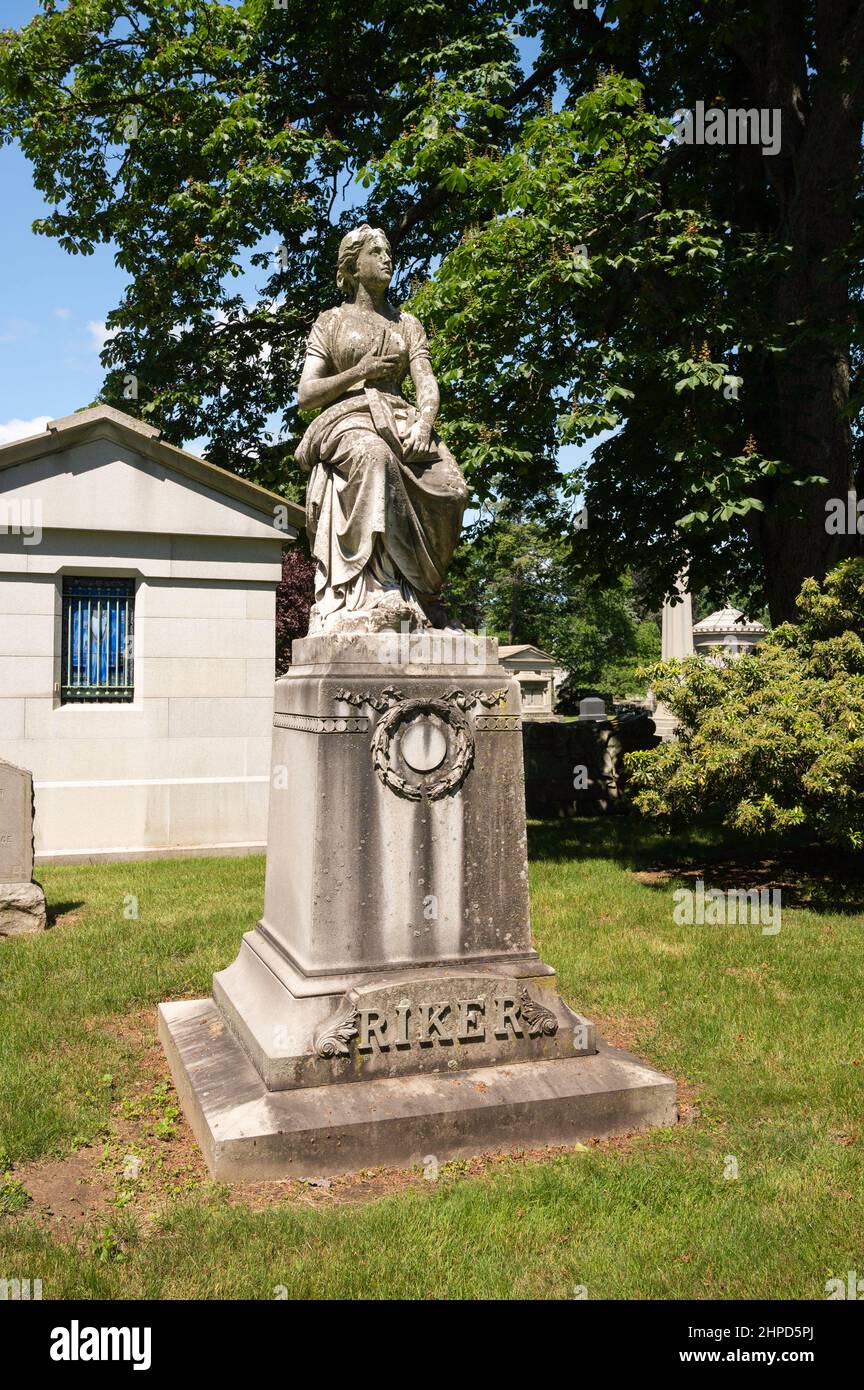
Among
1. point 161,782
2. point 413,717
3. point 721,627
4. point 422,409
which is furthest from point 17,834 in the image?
point 721,627

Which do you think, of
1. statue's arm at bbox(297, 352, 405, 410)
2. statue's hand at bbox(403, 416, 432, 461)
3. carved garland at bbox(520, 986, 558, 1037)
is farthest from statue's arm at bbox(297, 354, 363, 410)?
carved garland at bbox(520, 986, 558, 1037)

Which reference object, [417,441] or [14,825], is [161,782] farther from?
[417,441]

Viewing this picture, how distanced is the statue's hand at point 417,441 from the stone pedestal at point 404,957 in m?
1.12

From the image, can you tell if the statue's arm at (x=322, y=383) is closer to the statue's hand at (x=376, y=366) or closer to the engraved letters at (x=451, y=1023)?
the statue's hand at (x=376, y=366)

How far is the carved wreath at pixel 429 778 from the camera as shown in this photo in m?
5.09

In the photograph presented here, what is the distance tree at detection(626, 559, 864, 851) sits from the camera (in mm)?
8992

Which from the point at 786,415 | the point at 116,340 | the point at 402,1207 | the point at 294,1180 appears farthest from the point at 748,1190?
the point at 116,340

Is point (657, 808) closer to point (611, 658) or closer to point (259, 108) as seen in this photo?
point (259, 108)

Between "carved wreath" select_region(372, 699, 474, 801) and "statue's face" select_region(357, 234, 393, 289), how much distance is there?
2607 mm

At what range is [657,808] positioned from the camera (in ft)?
32.4

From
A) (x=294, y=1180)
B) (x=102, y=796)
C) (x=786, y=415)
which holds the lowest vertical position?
(x=294, y=1180)

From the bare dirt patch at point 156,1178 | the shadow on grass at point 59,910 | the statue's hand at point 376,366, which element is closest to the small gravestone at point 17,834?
the shadow on grass at point 59,910

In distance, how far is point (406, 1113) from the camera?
459cm

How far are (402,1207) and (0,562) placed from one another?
10124 mm
